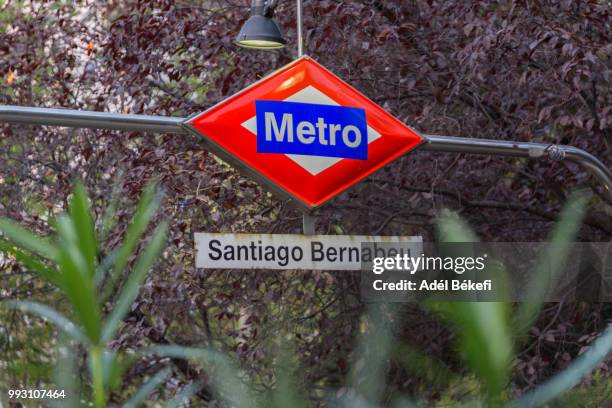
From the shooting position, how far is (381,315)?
1184 millimetres

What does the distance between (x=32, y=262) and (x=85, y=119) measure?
4276mm

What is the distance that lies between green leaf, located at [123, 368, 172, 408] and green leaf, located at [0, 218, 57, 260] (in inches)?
7.2


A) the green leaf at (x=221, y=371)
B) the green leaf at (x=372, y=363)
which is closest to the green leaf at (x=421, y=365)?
the green leaf at (x=372, y=363)

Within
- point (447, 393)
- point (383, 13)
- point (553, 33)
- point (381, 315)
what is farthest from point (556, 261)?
point (383, 13)

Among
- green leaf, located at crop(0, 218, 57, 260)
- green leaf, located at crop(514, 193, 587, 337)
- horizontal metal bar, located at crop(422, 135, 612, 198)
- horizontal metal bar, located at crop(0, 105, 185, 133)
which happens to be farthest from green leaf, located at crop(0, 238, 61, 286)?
horizontal metal bar, located at crop(422, 135, 612, 198)

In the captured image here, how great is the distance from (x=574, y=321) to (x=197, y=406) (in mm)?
8257

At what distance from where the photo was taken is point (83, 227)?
84 cm

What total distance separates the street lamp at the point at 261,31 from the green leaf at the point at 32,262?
18.4 feet

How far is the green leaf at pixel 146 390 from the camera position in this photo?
95 cm

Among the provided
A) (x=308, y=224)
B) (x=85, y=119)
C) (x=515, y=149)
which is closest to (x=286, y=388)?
(x=308, y=224)

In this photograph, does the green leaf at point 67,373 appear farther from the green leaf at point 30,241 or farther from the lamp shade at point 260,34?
the lamp shade at point 260,34

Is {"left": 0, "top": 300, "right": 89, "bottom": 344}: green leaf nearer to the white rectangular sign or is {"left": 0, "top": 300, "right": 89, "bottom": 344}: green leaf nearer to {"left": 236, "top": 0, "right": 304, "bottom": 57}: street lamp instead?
the white rectangular sign

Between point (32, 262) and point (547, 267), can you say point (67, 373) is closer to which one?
point (32, 262)

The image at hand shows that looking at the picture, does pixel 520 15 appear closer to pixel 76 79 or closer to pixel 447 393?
pixel 76 79
